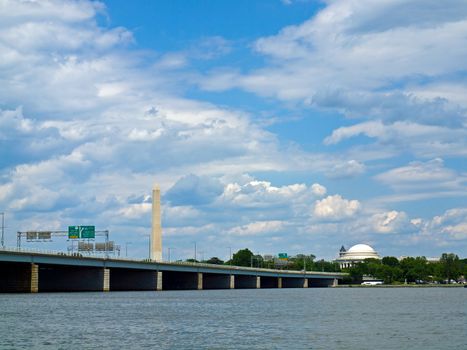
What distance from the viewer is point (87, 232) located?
184m

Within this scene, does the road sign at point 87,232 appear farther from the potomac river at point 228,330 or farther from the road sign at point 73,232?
the potomac river at point 228,330

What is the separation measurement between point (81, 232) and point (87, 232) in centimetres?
136

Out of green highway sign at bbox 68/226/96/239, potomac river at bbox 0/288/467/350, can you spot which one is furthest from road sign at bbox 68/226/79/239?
potomac river at bbox 0/288/467/350

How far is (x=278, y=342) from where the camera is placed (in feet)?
182

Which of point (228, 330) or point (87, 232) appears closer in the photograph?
point (228, 330)

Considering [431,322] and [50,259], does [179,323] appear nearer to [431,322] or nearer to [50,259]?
[431,322]

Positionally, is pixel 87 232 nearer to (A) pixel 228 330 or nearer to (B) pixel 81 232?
(B) pixel 81 232

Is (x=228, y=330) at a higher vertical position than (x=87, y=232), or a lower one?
lower

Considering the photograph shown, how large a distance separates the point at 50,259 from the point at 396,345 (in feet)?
343

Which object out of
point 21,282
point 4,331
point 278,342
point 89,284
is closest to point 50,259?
point 21,282

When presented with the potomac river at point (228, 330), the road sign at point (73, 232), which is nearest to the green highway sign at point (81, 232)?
the road sign at point (73, 232)

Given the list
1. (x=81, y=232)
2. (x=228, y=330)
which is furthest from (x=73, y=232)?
(x=228, y=330)

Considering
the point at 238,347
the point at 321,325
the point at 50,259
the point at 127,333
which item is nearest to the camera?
the point at 238,347

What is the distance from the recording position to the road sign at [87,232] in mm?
184125
